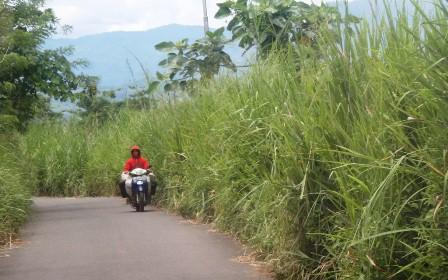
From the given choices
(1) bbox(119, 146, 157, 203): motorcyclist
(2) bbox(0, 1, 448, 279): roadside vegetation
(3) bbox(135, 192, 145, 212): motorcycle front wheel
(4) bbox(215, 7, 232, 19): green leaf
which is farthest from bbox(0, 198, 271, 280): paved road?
(1) bbox(119, 146, 157, 203): motorcyclist

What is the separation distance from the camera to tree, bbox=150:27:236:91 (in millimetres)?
15998

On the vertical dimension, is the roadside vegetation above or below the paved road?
above

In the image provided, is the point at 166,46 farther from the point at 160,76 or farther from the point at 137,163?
the point at 137,163

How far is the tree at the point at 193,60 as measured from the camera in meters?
16.0

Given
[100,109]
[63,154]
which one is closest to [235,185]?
[63,154]

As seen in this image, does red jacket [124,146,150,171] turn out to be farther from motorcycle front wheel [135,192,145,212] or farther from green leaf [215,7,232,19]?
green leaf [215,7,232,19]

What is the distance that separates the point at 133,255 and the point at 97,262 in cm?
67

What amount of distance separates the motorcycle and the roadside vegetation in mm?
6263

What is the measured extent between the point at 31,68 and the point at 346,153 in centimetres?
1523

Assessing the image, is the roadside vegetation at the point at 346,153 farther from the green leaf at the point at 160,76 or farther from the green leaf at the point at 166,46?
the green leaf at the point at 160,76

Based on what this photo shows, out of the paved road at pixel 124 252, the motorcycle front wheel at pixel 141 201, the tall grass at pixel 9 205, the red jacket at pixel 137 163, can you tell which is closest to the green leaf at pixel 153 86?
the paved road at pixel 124 252

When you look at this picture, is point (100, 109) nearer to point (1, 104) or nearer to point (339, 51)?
point (1, 104)

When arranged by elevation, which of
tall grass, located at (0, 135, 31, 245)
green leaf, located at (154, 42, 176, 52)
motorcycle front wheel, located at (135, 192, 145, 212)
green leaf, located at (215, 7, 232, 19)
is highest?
green leaf, located at (215, 7, 232, 19)

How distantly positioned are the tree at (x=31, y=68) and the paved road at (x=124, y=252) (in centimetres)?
385
